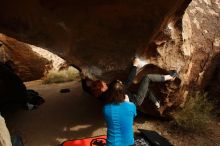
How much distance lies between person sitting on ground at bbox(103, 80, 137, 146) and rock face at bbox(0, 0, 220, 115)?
162 cm

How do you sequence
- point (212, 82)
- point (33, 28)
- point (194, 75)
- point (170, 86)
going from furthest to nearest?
point (212, 82) → point (194, 75) → point (170, 86) → point (33, 28)

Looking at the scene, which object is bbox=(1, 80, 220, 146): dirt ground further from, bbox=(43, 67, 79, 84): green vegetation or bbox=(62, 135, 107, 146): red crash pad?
bbox=(43, 67, 79, 84): green vegetation

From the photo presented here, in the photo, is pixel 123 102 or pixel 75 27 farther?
pixel 75 27

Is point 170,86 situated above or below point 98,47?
below

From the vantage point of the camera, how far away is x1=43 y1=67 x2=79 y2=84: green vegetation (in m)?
10.3

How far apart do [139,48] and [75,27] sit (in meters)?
1.07

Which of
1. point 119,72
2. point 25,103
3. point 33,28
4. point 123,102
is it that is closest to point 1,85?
point 25,103

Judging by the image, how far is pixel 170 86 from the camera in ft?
21.2

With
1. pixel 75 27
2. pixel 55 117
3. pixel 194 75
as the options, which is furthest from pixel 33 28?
pixel 194 75

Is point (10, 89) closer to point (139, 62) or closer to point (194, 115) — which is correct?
point (139, 62)

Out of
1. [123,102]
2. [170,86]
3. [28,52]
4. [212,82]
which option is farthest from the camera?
[28,52]

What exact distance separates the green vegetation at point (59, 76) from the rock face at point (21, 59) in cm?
37

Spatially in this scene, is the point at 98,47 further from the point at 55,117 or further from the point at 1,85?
the point at 1,85

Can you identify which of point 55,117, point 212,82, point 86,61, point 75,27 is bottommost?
point 55,117
